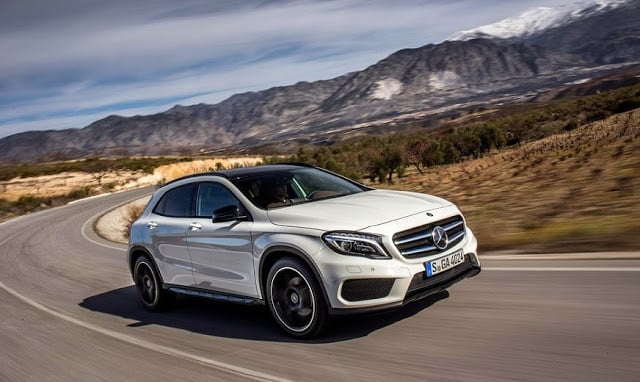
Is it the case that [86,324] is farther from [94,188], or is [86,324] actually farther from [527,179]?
[94,188]

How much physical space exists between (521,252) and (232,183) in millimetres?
3852

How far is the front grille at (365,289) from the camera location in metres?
4.90

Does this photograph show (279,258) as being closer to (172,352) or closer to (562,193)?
(172,352)

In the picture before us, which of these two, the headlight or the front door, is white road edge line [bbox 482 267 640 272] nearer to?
the headlight

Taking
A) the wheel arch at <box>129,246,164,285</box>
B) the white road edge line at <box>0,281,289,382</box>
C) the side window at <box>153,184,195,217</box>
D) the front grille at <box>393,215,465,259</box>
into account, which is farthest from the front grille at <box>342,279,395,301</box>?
the wheel arch at <box>129,246,164,285</box>

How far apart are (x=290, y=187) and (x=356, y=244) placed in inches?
61.4

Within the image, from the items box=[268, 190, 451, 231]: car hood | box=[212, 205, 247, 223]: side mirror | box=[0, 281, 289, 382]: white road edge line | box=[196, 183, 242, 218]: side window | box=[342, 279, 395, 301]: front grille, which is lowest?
box=[0, 281, 289, 382]: white road edge line

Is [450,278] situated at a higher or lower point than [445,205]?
lower

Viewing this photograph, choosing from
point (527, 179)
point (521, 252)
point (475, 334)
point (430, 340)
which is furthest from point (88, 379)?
point (527, 179)

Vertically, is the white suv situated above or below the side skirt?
above

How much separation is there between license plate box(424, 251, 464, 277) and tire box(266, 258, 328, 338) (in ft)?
3.02

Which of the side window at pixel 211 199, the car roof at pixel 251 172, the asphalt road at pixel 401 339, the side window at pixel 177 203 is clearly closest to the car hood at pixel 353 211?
the side window at pixel 211 199

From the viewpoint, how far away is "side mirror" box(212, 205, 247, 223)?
19.1 ft

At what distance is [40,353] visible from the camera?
662cm
